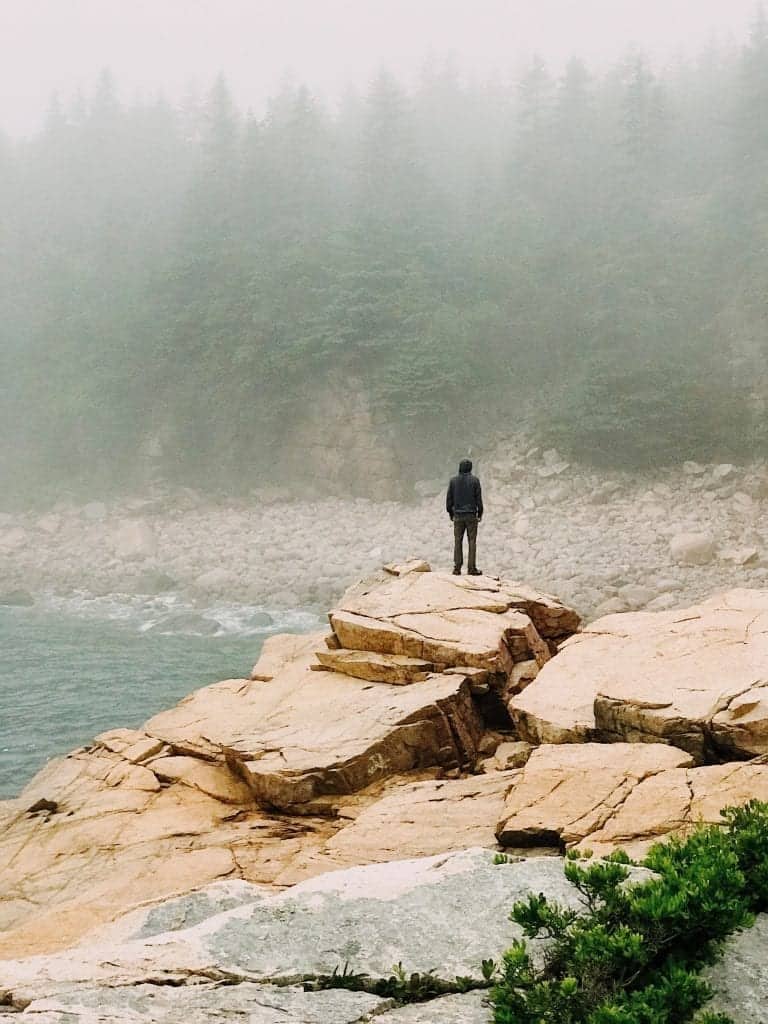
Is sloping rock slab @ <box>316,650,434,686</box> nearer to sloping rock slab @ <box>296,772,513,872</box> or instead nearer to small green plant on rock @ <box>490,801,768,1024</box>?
sloping rock slab @ <box>296,772,513,872</box>

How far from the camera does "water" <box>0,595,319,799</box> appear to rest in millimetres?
11367

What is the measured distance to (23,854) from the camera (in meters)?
7.19

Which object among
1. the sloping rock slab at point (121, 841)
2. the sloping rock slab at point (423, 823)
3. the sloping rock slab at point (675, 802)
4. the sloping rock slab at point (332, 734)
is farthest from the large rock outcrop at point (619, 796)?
the sloping rock slab at point (121, 841)

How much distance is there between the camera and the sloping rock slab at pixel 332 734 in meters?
6.86

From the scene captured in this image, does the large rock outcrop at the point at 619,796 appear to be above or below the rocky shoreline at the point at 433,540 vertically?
above

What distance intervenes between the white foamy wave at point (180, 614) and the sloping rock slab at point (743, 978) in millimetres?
14755

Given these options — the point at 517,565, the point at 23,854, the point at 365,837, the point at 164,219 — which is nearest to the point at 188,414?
the point at 164,219

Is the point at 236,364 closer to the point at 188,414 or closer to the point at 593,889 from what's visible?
the point at 188,414

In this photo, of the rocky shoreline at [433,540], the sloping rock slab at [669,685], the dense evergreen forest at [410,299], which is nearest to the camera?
the sloping rock slab at [669,685]

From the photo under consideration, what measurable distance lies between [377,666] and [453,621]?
113 cm

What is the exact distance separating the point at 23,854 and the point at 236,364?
89.0ft

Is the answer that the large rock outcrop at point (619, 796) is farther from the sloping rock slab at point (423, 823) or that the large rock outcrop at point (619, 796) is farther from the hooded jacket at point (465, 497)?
the hooded jacket at point (465, 497)

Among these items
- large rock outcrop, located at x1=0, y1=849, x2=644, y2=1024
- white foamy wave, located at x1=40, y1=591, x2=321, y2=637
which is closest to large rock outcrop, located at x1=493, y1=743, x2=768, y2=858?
large rock outcrop, located at x1=0, y1=849, x2=644, y2=1024

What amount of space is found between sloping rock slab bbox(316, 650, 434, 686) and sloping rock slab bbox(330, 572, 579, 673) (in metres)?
0.13
